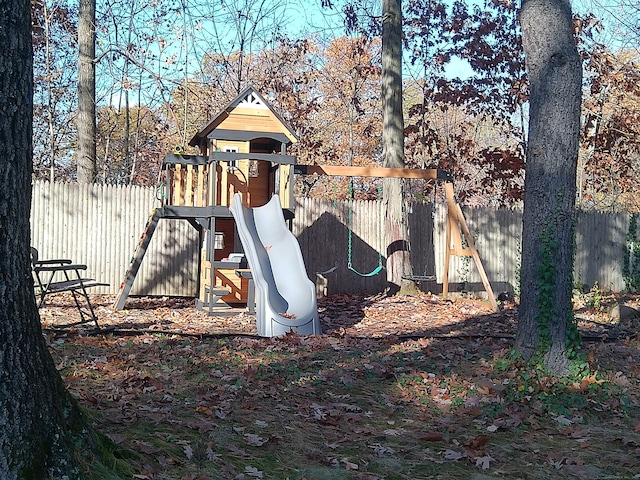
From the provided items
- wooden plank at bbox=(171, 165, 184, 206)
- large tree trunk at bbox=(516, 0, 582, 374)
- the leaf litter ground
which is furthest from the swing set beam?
large tree trunk at bbox=(516, 0, 582, 374)

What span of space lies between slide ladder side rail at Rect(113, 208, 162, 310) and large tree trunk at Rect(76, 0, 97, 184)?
434 cm

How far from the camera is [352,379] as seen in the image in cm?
595

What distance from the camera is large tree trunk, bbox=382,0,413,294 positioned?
13688mm

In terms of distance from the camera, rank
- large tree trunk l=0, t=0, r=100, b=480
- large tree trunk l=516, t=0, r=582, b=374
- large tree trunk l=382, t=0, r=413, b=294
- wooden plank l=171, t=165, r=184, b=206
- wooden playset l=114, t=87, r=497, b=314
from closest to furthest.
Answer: large tree trunk l=0, t=0, r=100, b=480, large tree trunk l=516, t=0, r=582, b=374, wooden playset l=114, t=87, r=497, b=314, wooden plank l=171, t=165, r=184, b=206, large tree trunk l=382, t=0, r=413, b=294

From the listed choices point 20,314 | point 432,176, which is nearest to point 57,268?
point 20,314

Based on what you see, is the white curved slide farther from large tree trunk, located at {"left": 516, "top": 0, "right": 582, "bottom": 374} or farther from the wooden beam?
large tree trunk, located at {"left": 516, "top": 0, "right": 582, "bottom": 374}

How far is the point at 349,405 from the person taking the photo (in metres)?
5.17

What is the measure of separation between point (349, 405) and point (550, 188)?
2.78 meters

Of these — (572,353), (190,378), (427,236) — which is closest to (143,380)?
(190,378)

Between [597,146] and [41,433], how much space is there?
794 inches

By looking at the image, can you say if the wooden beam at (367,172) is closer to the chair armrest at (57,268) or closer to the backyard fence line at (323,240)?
the backyard fence line at (323,240)

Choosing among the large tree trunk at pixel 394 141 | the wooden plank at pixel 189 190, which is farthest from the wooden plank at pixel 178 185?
the large tree trunk at pixel 394 141

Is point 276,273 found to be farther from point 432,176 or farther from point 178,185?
point 432,176

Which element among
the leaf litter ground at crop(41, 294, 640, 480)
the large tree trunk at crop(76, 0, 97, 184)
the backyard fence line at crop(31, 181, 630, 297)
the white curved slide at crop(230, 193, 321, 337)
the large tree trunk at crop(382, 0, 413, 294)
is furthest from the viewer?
the large tree trunk at crop(76, 0, 97, 184)
